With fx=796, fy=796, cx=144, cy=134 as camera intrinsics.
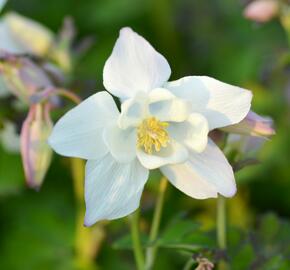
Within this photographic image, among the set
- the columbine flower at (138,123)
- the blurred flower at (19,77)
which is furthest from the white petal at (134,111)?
the blurred flower at (19,77)

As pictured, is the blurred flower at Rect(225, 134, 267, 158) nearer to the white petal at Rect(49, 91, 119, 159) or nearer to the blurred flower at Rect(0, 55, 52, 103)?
the white petal at Rect(49, 91, 119, 159)

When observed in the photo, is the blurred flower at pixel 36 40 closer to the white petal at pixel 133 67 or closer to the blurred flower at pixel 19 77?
the blurred flower at pixel 19 77

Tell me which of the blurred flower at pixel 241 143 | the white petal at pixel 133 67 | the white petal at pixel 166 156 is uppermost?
the white petal at pixel 133 67

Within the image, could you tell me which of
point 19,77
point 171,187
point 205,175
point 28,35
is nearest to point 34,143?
point 19,77

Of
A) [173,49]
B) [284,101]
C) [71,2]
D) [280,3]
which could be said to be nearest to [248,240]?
[280,3]

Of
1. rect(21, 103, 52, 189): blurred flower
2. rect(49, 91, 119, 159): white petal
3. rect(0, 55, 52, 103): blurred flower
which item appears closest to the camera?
rect(49, 91, 119, 159): white petal

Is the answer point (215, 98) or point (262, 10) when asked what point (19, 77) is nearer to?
point (215, 98)

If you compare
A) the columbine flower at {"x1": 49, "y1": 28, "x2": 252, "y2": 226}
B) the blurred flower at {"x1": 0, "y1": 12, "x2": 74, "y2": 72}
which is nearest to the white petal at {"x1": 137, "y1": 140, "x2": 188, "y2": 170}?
the columbine flower at {"x1": 49, "y1": 28, "x2": 252, "y2": 226}
